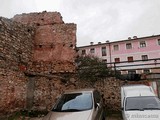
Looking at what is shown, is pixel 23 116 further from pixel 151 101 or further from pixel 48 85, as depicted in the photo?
pixel 151 101

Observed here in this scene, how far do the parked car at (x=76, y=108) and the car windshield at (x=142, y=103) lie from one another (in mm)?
1340

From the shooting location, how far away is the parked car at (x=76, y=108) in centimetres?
484

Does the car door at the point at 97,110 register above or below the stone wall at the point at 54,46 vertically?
below

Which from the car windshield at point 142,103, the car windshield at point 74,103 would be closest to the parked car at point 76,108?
the car windshield at point 74,103

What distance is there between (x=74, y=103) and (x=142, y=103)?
2497 millimetres

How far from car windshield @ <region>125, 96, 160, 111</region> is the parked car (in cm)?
134

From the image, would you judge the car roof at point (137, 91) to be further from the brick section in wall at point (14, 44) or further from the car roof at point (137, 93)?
the brick section in wall at point (14, 44)

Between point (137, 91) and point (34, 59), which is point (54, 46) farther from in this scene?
point (137, 91)

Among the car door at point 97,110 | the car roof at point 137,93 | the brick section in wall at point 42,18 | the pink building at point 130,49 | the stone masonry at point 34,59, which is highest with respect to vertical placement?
the pink building at point 130,49

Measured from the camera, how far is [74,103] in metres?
5.74

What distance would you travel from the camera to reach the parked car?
4840 millimetres

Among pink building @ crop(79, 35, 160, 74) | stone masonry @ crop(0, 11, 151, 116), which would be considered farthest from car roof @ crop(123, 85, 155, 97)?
pink building @ crop(79, 35, 160, 74)

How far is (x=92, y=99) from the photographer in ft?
18.8

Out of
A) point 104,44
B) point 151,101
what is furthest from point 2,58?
point 104,44
